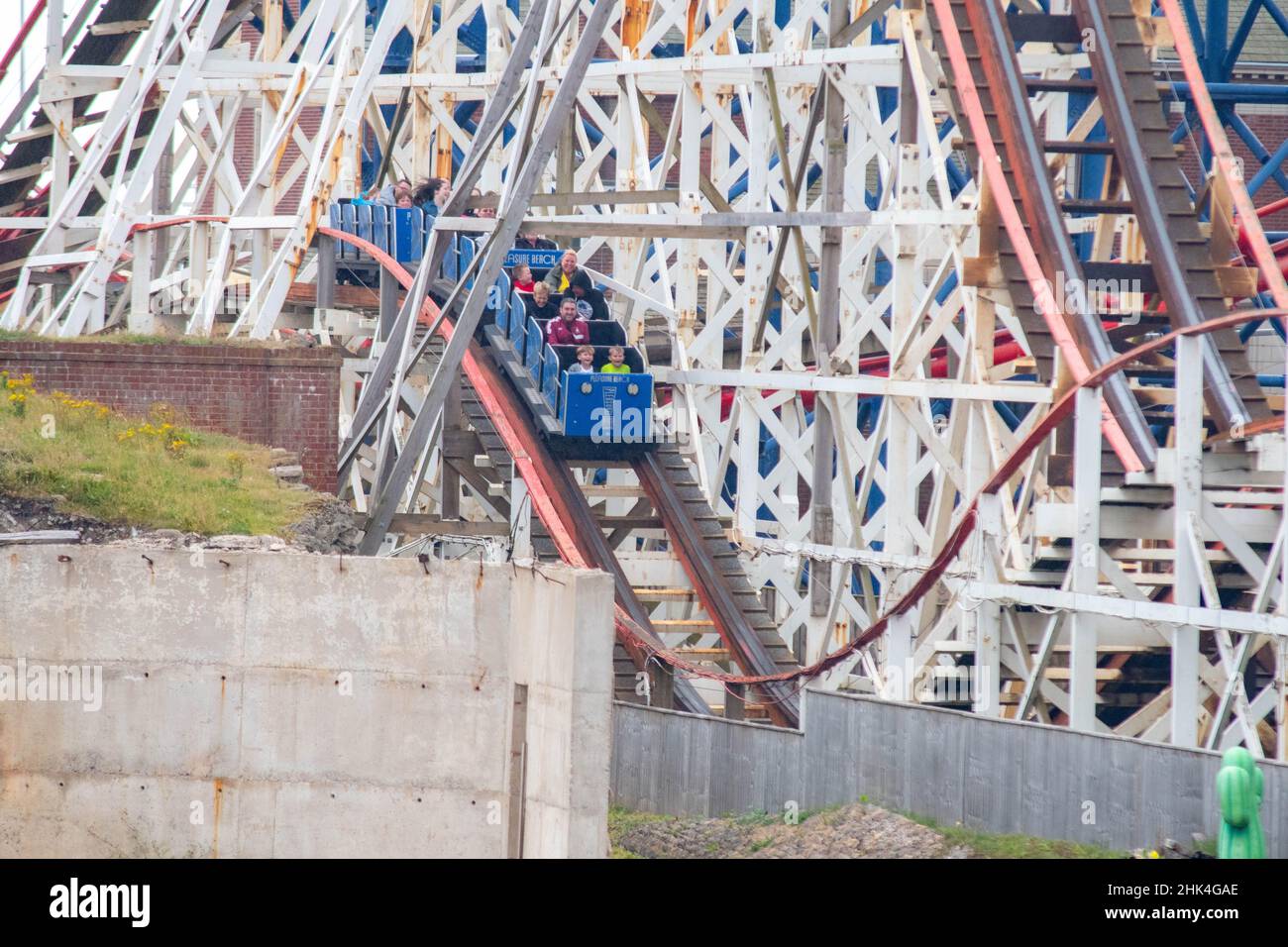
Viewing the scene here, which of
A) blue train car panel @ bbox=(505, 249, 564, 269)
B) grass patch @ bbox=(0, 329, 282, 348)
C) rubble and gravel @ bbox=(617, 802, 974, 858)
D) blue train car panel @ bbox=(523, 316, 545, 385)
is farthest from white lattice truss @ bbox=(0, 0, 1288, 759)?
rubble and gravel @ bbox=(617, 802, 974, 858)

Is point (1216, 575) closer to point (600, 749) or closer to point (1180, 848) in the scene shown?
point (1180, 848)

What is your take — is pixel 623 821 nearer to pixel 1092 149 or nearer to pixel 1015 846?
pixel 1015 846

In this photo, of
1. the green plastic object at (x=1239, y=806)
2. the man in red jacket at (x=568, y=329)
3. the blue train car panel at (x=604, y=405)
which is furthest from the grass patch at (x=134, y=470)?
the green plastic object at (x=1239, y=806)

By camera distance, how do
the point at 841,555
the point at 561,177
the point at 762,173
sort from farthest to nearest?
the point at 561,177 → the point at 762,173 → the point at 841,555

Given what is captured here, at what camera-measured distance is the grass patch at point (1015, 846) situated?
506 inches

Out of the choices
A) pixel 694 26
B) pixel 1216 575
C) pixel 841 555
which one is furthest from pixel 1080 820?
pixel 694 26

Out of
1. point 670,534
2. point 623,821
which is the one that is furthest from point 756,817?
point 670,534

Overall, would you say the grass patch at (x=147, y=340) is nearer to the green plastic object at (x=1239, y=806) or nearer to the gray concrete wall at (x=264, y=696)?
the gray concrete wall at (x=264, y=696)

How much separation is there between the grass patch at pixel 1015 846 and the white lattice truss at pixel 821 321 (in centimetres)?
140

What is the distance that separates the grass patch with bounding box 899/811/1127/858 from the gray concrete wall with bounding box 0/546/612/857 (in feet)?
9.59

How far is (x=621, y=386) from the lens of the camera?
68.1ft

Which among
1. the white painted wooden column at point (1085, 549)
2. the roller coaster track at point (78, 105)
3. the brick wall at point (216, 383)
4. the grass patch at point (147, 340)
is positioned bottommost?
the white painted wooden column at point (1085, 549)

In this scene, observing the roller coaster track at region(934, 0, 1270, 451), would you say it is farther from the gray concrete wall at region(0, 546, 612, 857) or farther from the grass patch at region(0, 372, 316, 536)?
the grass patch at region(0, 372, 316, 536)
